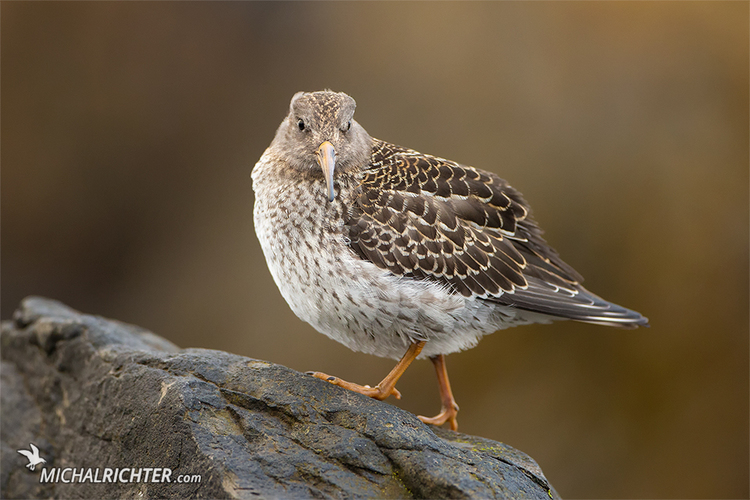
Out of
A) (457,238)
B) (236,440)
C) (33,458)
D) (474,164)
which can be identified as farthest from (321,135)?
(474,164)

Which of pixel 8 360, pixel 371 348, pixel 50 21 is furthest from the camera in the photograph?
pixel 50 21

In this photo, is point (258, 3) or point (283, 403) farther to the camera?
point (258, 3)

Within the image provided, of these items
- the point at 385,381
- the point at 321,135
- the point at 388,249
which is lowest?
the point at 385,381

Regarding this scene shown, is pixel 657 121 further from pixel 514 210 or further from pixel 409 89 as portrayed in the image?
→ pixel 514 210

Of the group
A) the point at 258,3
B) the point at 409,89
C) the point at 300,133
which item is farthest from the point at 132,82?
the point at 300,133

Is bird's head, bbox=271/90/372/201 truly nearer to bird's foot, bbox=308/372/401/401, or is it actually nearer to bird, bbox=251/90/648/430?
bird, bbox=251/90/648/430

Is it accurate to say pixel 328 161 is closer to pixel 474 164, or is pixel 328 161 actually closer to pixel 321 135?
pixel 321 135

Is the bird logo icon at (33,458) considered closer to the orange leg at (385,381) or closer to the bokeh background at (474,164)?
the orange leg at (385,381)
